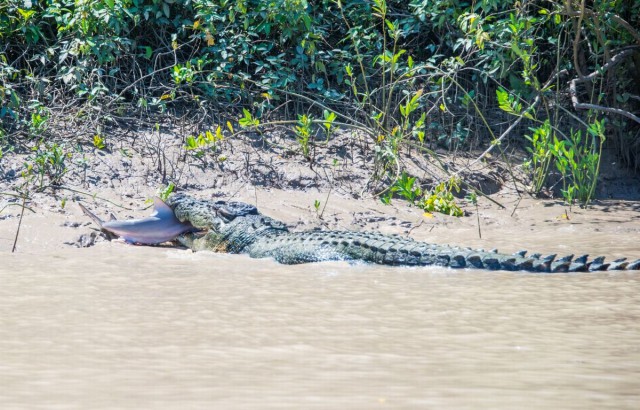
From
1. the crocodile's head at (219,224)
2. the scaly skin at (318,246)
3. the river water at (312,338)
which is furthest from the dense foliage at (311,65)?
the river water at (312,338)

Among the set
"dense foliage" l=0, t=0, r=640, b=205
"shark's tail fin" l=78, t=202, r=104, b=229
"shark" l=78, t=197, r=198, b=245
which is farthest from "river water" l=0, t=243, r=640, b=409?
"dense foliage" l=0, t=0, r=640, b=205

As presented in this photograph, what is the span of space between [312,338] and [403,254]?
2293 mm

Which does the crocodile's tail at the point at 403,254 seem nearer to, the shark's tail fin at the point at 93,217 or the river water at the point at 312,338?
the river water at the point at 312,338

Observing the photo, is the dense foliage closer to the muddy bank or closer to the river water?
the muddy bank

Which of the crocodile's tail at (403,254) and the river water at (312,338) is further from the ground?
the crocodile's tail at (403,254)

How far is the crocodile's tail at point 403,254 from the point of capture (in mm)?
5320

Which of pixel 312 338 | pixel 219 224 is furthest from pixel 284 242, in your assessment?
pixel 312 338

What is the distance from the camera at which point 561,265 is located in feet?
17.4

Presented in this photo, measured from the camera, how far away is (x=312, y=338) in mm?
3475

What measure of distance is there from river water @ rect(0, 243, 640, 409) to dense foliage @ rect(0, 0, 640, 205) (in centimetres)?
307

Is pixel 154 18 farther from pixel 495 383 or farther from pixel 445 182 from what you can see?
pixel 495 383

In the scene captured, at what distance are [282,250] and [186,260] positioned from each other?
0.66 meters

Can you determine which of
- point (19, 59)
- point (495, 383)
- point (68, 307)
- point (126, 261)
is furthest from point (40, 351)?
point (19, 59)

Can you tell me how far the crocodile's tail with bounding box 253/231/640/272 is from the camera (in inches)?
209
